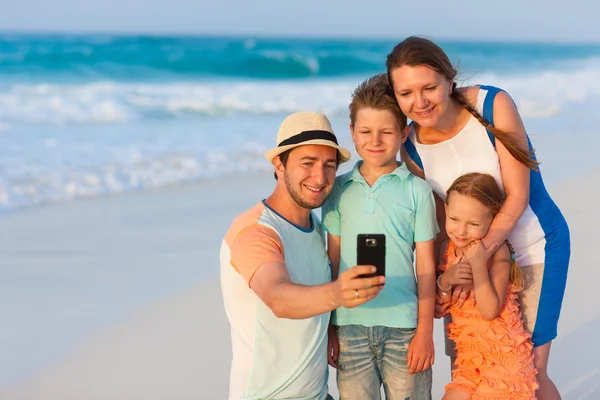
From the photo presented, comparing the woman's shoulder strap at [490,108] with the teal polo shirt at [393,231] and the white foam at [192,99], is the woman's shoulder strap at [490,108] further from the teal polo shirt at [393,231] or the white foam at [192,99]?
the white foam at [192,99]

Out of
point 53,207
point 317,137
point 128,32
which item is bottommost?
point 53,207

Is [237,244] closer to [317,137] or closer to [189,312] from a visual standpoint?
[317,137]

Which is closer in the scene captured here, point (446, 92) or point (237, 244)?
point (237, 244)

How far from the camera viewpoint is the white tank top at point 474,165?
3613 millimetres

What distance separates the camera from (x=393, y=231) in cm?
347

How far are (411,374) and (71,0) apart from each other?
41642 mm

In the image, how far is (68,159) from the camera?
1075 centimetres

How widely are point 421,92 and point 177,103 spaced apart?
15.7 m

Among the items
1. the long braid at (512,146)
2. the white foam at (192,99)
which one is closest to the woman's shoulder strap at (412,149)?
the long braid at (512,146)

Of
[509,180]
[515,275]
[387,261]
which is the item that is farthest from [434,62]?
[515,275]

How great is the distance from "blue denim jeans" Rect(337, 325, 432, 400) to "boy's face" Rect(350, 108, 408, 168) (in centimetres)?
74

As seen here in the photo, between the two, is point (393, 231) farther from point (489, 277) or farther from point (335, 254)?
→ point (489, 277)

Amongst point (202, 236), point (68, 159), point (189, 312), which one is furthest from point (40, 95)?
point (189, 312)

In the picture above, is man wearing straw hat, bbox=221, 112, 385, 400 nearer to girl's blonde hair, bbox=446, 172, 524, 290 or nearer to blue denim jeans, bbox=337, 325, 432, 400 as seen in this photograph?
blue denim jeans, bbox=337, 325, 432, 400
